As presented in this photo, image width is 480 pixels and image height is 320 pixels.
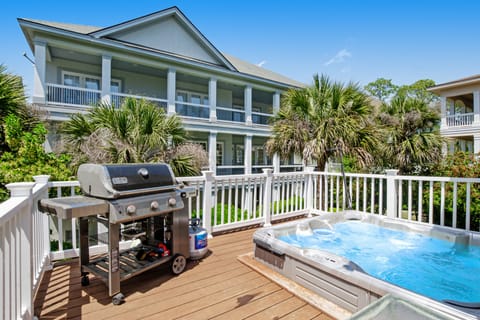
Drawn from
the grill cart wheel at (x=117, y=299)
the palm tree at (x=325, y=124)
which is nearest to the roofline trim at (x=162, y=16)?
the palm tree at (x=325, y=124)

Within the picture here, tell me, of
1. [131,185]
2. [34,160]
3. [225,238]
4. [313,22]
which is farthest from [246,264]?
[313,22]

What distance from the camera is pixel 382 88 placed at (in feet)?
108

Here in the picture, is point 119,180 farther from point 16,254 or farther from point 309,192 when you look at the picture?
point 309,192

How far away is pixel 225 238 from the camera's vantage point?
424 cm

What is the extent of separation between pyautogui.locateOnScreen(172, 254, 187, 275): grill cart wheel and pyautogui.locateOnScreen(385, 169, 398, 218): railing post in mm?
3831

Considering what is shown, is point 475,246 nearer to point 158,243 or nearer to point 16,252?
point 158,243

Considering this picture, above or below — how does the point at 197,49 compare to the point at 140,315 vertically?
Result: above

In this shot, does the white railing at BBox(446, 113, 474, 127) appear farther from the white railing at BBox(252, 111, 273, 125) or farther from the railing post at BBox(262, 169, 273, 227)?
the railing post at BBox(262, 169, 273, 227)

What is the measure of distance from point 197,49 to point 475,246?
12.5 m

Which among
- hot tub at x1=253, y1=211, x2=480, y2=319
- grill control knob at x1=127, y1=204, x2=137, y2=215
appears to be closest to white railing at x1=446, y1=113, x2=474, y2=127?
hot tub at x1=253, y1=211, x2=480, y2=319

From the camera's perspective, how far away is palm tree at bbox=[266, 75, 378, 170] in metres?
5.95

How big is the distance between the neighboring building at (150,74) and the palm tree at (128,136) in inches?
138

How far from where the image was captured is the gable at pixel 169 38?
10.7 meters

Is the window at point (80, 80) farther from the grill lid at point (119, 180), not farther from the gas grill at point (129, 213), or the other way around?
the grill lid at point (119, 180)
